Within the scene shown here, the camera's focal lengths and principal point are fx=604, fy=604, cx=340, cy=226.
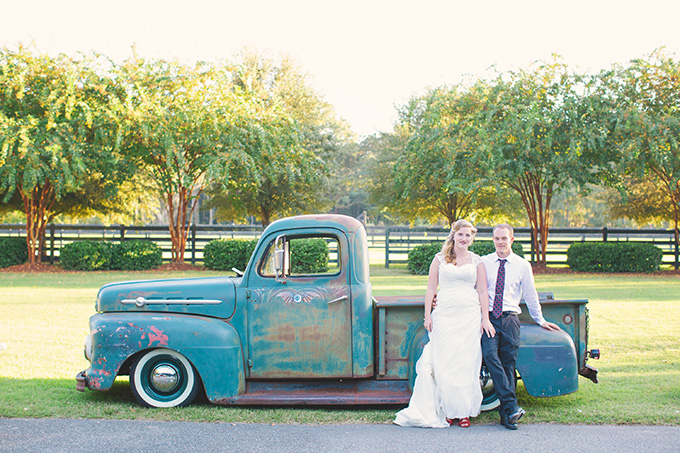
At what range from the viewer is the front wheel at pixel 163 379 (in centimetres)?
557

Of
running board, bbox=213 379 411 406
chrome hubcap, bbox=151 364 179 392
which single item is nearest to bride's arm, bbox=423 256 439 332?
running board, bbox=213 379 411 406

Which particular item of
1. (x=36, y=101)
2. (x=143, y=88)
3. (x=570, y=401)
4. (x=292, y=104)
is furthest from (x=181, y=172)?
(x=570, y=401)

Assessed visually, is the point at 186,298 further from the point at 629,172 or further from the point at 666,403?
the point at 629,172

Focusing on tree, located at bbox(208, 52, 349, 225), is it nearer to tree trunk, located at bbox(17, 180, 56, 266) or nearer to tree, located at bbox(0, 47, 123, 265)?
tree, located at bbox(0, 47, 123, 265)

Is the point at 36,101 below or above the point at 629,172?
above

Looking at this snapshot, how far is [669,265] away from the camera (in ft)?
77.2

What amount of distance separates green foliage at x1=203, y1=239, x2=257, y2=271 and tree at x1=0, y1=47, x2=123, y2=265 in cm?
405

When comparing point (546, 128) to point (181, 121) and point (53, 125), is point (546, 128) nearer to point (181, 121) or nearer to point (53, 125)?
point (181, 121)

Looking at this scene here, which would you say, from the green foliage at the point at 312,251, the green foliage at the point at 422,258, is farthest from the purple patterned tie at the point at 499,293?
the green foliage at the point at 422,258

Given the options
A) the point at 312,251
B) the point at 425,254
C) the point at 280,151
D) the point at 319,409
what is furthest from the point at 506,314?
the point at 280,151

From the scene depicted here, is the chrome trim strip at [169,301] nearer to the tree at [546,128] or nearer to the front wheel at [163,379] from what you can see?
the front wheel at [163,379]

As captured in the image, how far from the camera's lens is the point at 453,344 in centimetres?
517

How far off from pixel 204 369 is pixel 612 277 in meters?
17.0

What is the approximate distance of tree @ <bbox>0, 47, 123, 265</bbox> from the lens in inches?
723
